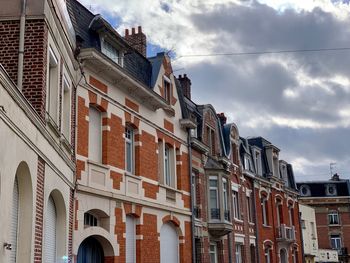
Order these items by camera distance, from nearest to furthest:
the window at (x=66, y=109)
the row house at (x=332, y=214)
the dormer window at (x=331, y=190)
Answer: the window at (x=66, y=109)
the row house at (x=332, y=214)
the dormer window at (x=331, y=190)

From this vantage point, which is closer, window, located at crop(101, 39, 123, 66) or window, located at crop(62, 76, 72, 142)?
window, located at crop(62, 76, 72, 142)

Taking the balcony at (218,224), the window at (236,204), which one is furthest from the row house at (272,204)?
the balcony at (218,224)

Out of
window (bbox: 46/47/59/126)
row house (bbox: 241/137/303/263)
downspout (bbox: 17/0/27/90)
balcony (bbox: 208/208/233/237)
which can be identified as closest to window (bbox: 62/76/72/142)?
window (bbox: 46/47/59/126)

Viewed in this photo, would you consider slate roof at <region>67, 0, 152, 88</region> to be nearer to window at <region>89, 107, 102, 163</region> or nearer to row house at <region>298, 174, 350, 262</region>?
window at <region>89, 107, 102, 163</region>

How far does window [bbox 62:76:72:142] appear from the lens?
1416cm

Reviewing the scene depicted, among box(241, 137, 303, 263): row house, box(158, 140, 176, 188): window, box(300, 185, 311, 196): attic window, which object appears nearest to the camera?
box(158, 140, 176, 188): window

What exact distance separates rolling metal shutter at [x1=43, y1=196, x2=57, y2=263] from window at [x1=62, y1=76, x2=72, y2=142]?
6.81ft

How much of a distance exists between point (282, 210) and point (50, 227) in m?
28.5

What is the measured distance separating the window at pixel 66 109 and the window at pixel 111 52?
3.83 metres

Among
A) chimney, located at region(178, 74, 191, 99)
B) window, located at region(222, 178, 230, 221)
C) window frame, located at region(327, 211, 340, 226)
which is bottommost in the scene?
window, located at region(222, 178, 230, 221)

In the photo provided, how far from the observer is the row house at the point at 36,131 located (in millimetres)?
8547

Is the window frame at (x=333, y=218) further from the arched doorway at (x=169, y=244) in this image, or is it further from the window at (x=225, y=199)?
the arched doorway at (x=169, y=244)

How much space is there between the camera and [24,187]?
9867 mm

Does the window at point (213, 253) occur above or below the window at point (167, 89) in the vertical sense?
below
